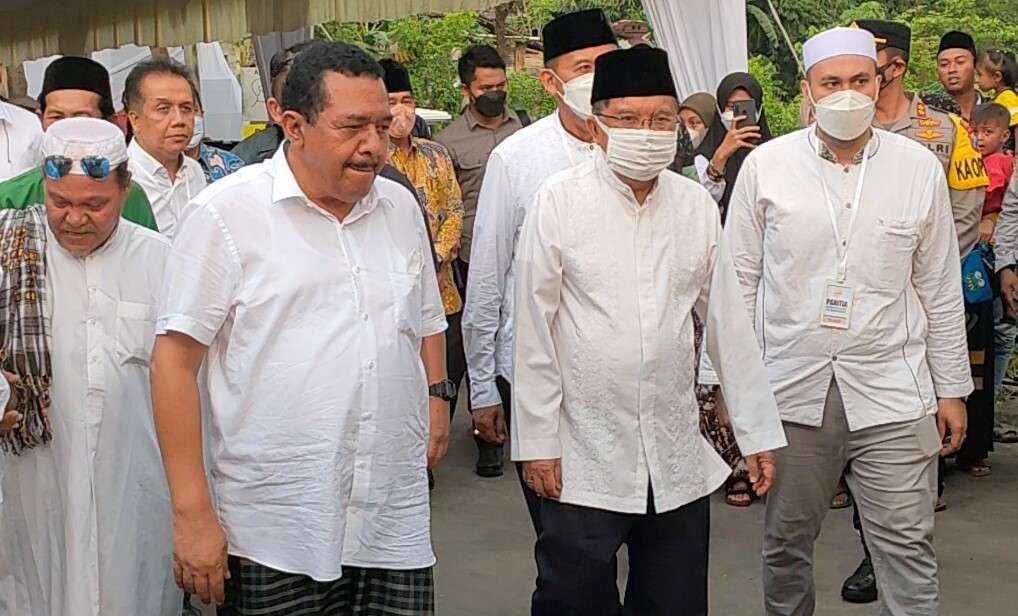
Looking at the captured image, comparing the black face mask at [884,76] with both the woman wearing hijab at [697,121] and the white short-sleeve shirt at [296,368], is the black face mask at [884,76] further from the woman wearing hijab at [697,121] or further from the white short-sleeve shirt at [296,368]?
the white short-sleeve shirt at [296,368]

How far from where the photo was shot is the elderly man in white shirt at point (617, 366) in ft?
13.5

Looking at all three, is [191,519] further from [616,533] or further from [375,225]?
[616,533]

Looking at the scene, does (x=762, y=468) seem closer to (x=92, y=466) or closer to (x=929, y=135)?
(x=92, y=466)

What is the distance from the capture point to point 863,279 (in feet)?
15.3

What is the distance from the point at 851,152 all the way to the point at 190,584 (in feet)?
8.57

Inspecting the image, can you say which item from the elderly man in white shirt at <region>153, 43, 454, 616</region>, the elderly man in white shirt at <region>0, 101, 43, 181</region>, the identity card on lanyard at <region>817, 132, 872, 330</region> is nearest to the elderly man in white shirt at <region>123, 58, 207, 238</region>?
the elderly man in white shirt at <region>0, 101, 43, 181</region>

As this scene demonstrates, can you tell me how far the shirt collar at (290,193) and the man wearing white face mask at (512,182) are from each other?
1347mm

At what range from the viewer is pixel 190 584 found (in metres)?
3.42

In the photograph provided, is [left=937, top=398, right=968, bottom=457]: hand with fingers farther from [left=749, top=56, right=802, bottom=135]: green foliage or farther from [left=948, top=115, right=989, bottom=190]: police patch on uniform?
[left=749, top=56, right=802, bottom=135]: green foliage

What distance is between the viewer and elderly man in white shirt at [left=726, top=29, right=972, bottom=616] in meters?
4.68

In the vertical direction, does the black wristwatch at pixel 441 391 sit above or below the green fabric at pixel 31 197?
below

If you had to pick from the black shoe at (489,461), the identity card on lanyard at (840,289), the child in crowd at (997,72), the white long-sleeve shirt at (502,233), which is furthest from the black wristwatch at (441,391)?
the child in crowd at (997,72)

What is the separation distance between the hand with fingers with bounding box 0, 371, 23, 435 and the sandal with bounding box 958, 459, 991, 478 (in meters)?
5.73

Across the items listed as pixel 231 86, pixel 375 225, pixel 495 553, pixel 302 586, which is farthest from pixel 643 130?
pixel 231 86
